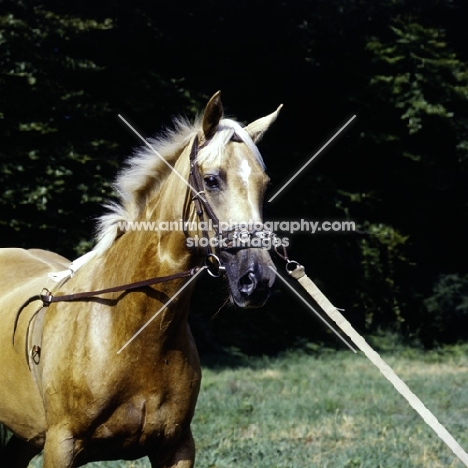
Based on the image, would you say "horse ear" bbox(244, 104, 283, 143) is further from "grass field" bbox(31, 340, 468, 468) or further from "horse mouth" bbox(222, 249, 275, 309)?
"grass field" bbox(31, 340, 468, 468)

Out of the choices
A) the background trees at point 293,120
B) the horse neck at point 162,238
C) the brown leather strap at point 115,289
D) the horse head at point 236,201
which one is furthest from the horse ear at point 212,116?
the background trees at point 293,120

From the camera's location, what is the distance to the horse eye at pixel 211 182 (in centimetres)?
366

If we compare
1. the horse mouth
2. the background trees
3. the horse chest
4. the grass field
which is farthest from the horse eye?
the background trees

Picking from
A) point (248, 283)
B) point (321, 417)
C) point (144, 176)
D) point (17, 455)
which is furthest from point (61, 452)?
point (321, 417)

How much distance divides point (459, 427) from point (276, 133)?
317 inches

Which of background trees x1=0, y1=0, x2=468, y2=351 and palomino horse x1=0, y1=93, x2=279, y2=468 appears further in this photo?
background trees x1=0, y1=0, x2=468, y2=351

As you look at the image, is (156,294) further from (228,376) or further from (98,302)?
(228,376)

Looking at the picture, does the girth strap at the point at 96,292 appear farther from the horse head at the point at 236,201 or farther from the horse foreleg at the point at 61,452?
the horse foreleg at the point at 61,452

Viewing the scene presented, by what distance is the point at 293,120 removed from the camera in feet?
51.2

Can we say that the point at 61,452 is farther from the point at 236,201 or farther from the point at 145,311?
the point at 236,201

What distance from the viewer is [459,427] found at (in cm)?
761

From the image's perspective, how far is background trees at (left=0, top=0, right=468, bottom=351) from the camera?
11305mm

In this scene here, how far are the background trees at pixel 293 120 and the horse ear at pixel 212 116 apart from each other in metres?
7.53

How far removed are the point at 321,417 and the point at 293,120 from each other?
838cm
